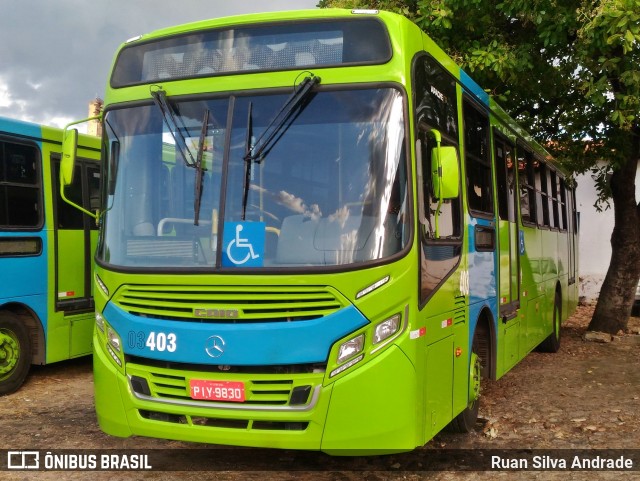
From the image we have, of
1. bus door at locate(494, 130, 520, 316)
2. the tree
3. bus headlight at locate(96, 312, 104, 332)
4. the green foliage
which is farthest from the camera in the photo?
the tree

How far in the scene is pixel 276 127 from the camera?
4793 mm

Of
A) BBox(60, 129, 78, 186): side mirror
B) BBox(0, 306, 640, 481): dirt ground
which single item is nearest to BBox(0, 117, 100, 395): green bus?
BBox(0, 306, 640, 481): dirt ground

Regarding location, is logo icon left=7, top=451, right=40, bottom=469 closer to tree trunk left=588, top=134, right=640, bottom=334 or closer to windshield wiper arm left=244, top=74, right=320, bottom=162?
windshield wiper arm left=244, top=74, right=320, bottom=162

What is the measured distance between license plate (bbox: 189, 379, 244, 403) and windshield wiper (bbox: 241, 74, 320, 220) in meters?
1.25

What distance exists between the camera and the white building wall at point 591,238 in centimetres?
2327

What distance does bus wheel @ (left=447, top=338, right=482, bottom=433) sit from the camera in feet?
20.4

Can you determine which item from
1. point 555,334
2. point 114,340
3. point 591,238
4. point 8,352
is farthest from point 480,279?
point 591,238

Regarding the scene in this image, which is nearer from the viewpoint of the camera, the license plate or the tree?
the license plate

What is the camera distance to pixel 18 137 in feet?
26.8

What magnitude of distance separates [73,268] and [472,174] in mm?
5044

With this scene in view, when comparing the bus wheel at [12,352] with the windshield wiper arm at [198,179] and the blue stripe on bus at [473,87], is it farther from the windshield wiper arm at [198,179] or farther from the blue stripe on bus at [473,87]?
the blue stripe on bus at [473,87]

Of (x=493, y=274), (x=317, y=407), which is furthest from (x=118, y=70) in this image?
(x=493, y=274)

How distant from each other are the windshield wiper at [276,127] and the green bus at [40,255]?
385 centimetres

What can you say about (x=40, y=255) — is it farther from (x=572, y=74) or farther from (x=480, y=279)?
(x=572, y=74)
